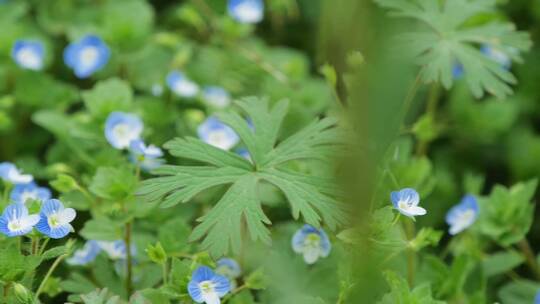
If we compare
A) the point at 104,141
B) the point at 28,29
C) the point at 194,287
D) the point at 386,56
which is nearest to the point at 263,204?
the point at 104,141

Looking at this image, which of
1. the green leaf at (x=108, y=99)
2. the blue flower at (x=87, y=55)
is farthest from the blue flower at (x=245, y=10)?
the green leaf at (x=108, y=99)

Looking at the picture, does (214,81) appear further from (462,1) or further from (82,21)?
(462,1)

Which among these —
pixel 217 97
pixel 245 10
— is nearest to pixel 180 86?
pixel 217 97

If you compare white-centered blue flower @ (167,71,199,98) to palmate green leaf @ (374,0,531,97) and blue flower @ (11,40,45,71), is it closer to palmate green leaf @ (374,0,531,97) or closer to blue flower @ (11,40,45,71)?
blue flower @ (11,40,45,71)

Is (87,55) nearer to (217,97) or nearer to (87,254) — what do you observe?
(217,97)

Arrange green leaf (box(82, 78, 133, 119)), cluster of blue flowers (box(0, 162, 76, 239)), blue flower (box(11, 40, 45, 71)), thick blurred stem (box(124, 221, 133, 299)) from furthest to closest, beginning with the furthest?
1. blue flower (box(11, 40, 45, 71))
2. green leaf (box(82, 78, 133, 119))
3. thick blurred stem (box(124, 221, 133, 299))
4. cluster of blue flowers (box(0, 162, 76, 239))

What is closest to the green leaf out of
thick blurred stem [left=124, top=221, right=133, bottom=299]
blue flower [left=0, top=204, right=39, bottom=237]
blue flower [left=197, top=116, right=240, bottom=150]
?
blue flower [left=197, top=116, right=240, bottom=150]
